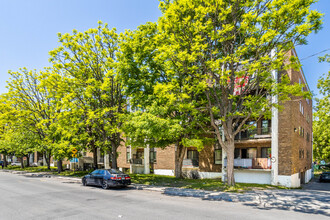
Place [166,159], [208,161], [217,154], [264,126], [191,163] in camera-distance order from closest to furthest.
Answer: [264,126]
[217,154]
[208,161]
[191,163]
[166,159]

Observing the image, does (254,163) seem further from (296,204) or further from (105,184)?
(105,184)

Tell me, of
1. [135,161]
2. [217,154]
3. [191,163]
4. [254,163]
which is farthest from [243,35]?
[135,161]

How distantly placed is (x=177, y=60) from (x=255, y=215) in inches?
408

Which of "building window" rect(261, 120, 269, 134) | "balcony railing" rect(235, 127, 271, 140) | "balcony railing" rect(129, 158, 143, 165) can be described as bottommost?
"balcony railing" rect(129, 158, 143, 165)

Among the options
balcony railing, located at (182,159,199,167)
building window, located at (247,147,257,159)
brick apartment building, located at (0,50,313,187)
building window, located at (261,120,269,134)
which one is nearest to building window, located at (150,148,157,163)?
brick apartment building, located at (0,50,313,187)

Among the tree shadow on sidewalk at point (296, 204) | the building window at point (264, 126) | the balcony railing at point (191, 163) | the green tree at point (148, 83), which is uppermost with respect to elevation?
the green tree at point (148, 83)

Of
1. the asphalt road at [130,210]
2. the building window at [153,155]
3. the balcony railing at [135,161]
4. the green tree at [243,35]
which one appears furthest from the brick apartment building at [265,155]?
the asphalt road at [130,210]

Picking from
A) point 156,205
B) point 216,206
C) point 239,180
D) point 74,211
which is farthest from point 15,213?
point 239,180

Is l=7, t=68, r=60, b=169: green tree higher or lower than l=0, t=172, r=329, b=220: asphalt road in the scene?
higher

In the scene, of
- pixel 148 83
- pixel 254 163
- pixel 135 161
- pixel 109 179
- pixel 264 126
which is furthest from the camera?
pixel 135 161

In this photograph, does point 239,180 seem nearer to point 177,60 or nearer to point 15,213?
point 177,60

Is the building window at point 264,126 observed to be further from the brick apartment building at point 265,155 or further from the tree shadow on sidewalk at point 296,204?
the tree shadow on sidewalk at point 296,204

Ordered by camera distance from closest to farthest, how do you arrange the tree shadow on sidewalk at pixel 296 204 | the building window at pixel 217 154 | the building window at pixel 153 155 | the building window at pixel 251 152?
the tree shadow on sidewalk at pixel 296 204 → the building window at pixel 251 152 → the building window at pixel 217 154 → the building window at pixel 153 155

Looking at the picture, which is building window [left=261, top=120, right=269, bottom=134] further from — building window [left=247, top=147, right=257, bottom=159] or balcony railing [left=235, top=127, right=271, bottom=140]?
building window [left=247, top=147, right=257, bottom=159]
